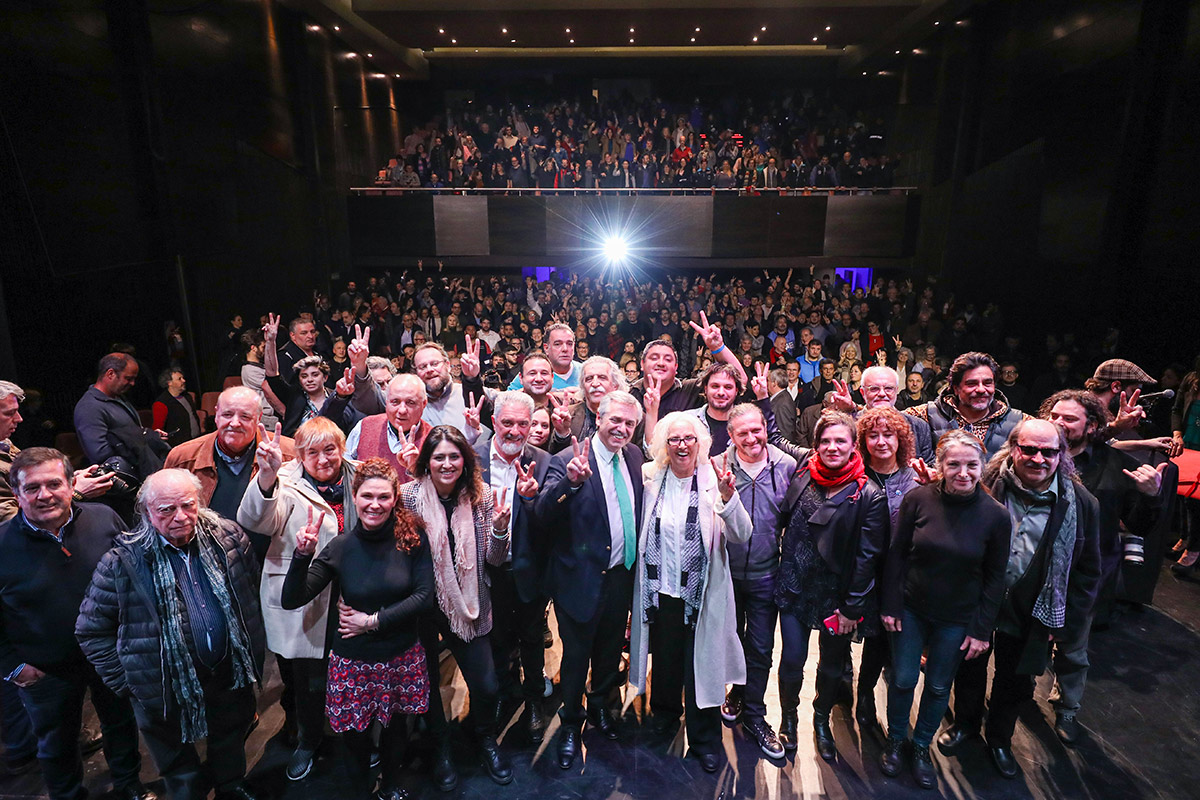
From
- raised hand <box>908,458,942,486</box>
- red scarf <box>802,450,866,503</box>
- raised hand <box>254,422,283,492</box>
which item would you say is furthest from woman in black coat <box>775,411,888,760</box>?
raised hand <box>254,422,283,492</box>

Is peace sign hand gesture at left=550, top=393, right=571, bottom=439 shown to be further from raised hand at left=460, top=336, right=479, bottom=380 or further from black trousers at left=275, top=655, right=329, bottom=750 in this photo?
black trousers at left=275, top=655, right=329, bottom=750

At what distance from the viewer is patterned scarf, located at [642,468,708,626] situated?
2.81 metres

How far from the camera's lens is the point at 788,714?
3111 mm

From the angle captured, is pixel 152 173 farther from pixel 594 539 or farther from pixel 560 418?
pixel 594 539

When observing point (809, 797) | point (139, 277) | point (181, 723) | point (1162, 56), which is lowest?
point (809, 797)

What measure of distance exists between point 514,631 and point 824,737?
1612 mm

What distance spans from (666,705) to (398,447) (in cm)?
192

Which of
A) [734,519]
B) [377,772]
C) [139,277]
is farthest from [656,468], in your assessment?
[139,277]

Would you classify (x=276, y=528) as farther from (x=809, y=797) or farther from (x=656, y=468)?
(x=809, y=797)

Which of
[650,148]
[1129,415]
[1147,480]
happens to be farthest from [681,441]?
[650,148]

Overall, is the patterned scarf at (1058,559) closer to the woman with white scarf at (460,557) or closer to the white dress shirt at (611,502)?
the white dress shirt at (611,502)

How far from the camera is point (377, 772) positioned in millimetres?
2854

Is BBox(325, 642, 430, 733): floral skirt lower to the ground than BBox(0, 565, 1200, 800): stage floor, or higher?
higher

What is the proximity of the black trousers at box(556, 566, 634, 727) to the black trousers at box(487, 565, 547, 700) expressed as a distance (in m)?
0.17
